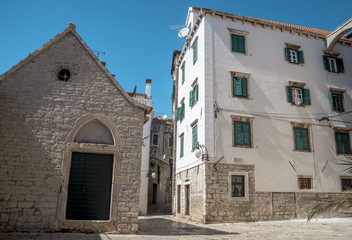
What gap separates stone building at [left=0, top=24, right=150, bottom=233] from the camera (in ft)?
31.6

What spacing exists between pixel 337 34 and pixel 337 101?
4353 mm

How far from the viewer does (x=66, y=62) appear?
1102cm

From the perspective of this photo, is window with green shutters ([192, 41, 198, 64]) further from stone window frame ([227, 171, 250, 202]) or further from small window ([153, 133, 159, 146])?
small window ([153, 133, 159, 146])

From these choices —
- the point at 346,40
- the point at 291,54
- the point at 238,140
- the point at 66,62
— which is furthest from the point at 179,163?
the point at 346,40

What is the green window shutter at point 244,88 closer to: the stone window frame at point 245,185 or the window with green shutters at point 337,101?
the stone window frame at point 245,185

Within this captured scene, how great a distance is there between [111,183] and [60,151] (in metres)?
2.15

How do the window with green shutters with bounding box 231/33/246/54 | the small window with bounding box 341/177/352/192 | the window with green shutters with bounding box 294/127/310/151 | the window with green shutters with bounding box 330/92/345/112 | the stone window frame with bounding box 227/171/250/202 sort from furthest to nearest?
the window with green shutters with bounding box 330/92/345/112, the window with green shutters with bounding box 231/33/246/54, the small window with bounding box 341/177/352/192, the window with green shutters with bounding box 294/127/310/151, the stone window frame with bounding box 227/171/250/202

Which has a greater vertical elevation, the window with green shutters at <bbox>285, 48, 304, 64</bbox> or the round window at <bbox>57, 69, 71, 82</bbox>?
the window with green shutters at <bbox>285, 48, 304, 64</bbox>

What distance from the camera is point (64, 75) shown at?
11.0 meters

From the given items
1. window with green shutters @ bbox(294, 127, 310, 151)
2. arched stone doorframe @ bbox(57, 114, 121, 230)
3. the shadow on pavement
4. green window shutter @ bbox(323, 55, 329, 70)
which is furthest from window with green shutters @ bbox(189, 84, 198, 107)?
green window shutter @ bbox(323, 55, 329, 70)

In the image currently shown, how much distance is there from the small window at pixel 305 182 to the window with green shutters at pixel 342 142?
9.95 feet

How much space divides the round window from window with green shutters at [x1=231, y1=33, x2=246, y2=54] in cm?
1010

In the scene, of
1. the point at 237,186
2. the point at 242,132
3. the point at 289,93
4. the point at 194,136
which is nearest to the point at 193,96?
the point at 194,136

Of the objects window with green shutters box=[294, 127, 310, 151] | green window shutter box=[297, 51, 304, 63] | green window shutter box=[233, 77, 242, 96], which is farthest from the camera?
green window shutter box=[297, 51, 304, 63]
